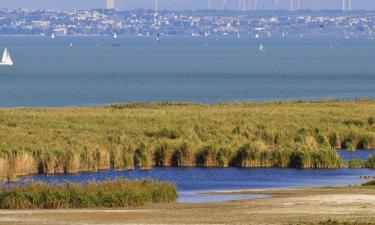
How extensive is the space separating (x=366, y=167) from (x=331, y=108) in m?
25.0

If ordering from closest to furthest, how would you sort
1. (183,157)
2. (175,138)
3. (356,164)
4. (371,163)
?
(356,164)
(371,163)
(183,157)
(175,138)

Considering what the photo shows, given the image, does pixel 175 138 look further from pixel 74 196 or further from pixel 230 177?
pixel 74 196

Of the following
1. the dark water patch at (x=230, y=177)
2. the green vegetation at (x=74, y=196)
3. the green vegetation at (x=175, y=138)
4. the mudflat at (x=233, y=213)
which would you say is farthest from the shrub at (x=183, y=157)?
the green vegetation at (x=74, y=196)

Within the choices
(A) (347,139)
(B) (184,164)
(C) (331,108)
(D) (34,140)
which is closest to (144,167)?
(B) (184,164)

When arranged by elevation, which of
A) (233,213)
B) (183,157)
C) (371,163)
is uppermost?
(233,213)

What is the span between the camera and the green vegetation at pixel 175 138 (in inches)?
1738

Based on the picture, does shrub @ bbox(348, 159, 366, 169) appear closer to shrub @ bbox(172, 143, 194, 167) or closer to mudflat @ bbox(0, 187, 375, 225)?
shrub @ bbox(172, 143, 194, 167)

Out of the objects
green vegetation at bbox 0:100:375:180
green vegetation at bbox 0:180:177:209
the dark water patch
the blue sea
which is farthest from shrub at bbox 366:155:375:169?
the blue sea

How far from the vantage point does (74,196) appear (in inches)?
1161

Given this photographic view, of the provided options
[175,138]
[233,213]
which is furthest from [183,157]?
[233,213]

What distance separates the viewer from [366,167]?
45.6 m

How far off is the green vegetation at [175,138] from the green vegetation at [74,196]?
10598 millimetres

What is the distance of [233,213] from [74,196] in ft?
14.4

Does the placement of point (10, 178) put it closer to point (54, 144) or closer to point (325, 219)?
point (54, 144)
